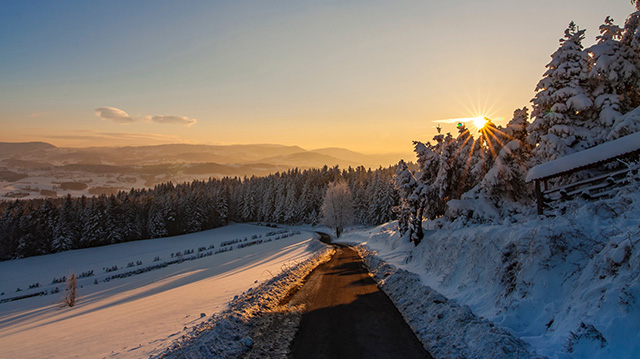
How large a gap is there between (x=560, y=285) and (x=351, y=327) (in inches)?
220

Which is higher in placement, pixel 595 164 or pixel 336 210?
pixel 595 164

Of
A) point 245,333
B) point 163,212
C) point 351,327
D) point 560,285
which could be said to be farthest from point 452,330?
point 163,212

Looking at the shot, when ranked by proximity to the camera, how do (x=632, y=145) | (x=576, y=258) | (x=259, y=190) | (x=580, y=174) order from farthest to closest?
(x=259, y=190)
(x=580, y=174)
(x=632, y=145)
(x=576, y=258)

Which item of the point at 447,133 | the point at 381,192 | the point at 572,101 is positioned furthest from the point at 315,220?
the point at 572,101

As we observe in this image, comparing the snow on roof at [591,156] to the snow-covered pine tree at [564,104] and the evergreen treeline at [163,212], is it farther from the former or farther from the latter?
the evergreen treeline at [163,212]

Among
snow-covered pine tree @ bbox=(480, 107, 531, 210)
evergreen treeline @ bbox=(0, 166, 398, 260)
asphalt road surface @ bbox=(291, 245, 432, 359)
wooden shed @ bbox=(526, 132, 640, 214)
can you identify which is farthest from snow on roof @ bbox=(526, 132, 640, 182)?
evergreen treeline @ bbox=(0, 166, 398, 260)

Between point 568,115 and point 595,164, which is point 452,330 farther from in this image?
point 568,115

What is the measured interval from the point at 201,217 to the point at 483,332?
107 metres

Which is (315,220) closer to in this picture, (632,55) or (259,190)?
(259,190)

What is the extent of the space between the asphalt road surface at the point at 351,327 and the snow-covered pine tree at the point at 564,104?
482 inches

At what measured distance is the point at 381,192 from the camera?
85.6m

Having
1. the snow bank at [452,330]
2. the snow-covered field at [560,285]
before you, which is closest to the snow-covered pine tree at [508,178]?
the snow-covered field at [560,285]

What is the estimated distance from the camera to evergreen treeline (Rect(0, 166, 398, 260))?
2790 inches

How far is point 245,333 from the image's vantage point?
9.28 m
